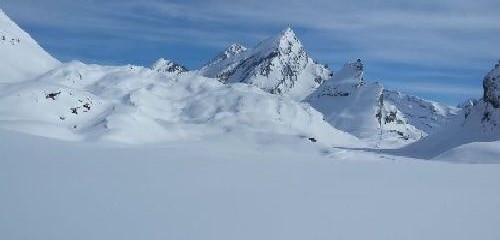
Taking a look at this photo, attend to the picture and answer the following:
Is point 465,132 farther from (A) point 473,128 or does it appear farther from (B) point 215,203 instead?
(B) point 215,203

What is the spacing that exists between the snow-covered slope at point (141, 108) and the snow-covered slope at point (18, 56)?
6.23 m

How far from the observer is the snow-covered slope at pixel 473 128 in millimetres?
132000

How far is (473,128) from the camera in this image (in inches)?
5458

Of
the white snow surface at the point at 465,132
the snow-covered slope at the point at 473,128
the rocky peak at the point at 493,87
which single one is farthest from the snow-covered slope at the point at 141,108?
the rocky peak at the point at 493,87

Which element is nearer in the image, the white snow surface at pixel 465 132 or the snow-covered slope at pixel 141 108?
the snow-covered slope at pixel 141 108

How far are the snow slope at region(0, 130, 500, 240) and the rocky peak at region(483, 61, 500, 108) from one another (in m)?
116

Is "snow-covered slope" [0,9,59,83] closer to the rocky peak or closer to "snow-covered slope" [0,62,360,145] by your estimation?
"snow-covered slope" [0,62,360,145]

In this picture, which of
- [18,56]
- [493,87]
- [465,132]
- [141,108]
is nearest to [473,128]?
[465,132]

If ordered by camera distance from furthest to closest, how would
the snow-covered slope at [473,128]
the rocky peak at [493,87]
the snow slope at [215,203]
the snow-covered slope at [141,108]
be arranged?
the rocky peak at [493,87]
the snow-covered slope at [473,128]
the snow-covered slope at [141,108]
the snow slope at [215,203]

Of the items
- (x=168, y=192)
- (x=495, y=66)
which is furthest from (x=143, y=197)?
(x=495, y=66)

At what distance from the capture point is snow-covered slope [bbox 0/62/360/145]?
102562mm

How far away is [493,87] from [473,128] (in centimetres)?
1001

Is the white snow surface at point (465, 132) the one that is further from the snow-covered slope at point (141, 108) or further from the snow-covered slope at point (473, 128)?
the snow-covered slope at point (141, 108)

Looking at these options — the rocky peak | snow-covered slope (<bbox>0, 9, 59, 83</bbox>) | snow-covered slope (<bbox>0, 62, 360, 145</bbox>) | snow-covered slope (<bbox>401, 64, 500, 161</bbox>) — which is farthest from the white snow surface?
snow-covered slope (<bbox>0, 9, 59, 83</bbox>)
